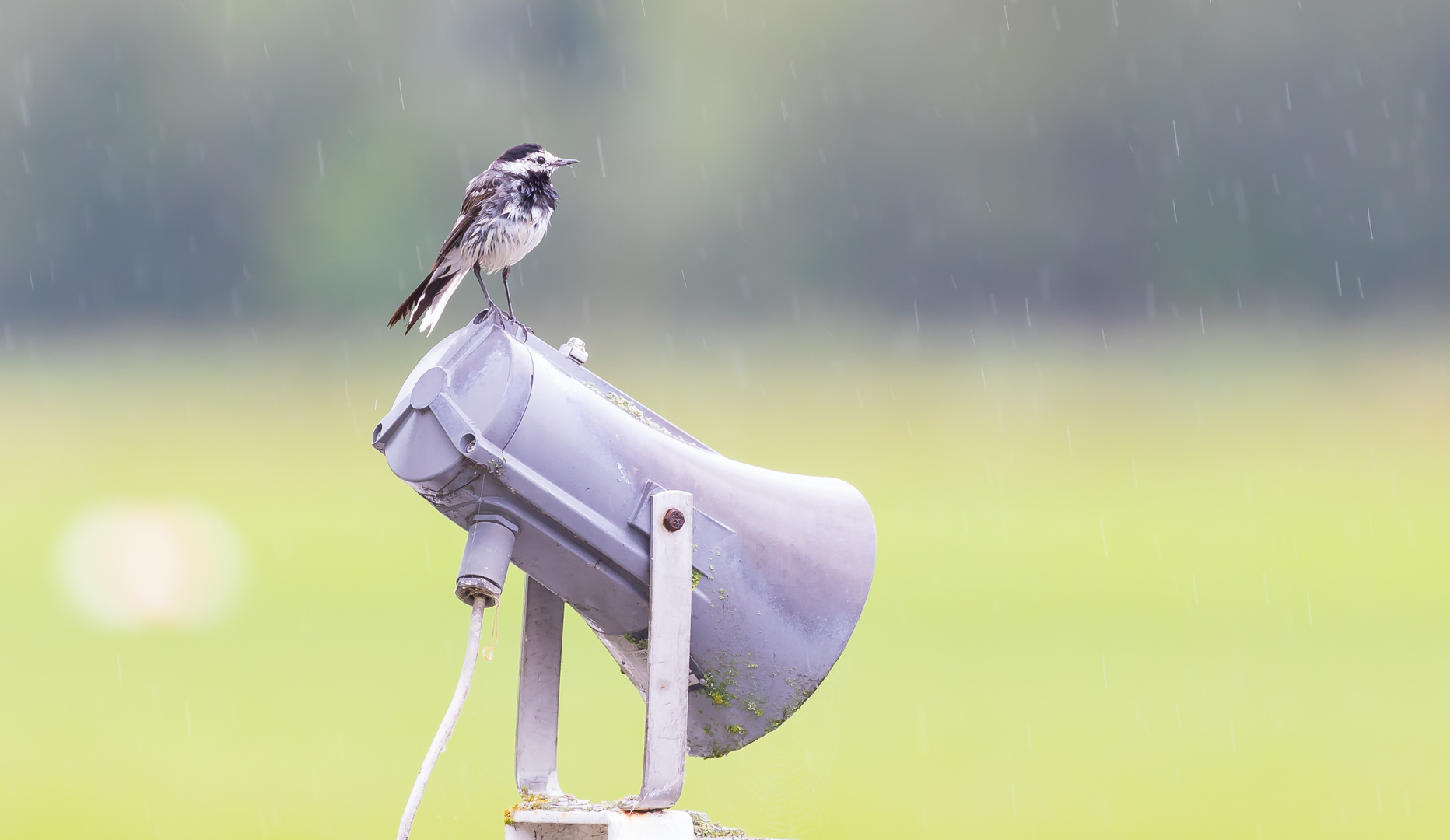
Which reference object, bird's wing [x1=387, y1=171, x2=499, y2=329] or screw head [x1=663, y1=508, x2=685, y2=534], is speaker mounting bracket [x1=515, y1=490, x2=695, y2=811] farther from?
bird's wing [x1=387, y1=171, x2=499, y2=329]

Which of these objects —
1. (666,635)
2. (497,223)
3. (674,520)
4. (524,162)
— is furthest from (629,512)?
(524,162)

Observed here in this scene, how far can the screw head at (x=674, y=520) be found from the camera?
208 cm

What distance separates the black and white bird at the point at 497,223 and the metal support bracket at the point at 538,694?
635 mm

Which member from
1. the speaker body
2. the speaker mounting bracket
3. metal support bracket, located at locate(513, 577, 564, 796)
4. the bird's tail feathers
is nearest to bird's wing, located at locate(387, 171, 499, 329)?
the bird's tail feathers

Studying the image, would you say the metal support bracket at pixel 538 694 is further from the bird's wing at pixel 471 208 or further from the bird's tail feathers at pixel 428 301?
the bird's wing at pixel 471 208

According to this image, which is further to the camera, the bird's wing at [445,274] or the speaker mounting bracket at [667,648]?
the bird's wing at [445,274]

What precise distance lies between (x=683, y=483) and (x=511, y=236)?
0.80 m

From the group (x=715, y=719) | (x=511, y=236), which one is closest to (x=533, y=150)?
(x=511, y=236)

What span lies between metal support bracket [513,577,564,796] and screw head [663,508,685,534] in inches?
17.0

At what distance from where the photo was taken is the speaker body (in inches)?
79.7

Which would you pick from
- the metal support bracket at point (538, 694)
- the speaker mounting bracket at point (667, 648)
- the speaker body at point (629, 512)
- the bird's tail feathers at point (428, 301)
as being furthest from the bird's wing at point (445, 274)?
the speaker mounting bracket at point (667, 648)

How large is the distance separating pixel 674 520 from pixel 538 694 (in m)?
0.57

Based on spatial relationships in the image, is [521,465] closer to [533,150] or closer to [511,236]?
[511,236]

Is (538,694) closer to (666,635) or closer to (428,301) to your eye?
(666,635)
